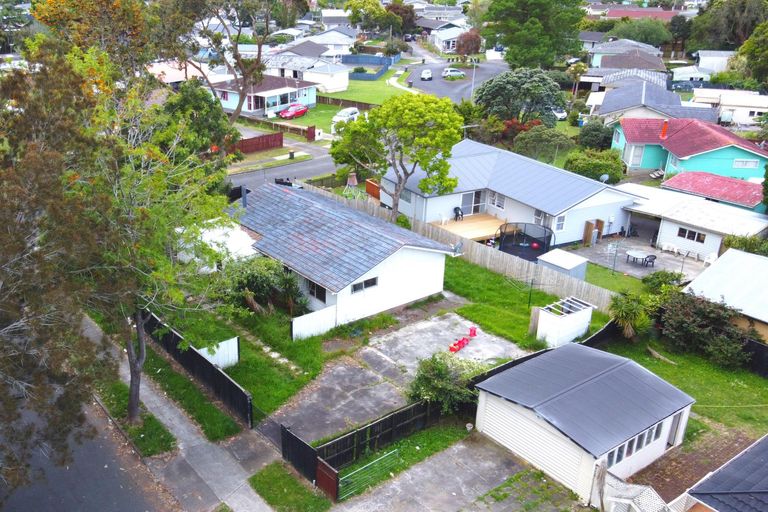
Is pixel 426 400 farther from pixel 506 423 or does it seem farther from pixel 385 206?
pixel 385 206

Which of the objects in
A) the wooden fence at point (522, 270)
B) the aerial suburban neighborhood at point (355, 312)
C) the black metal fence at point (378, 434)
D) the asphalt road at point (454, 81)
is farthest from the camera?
the asphalt road at point (454, 81)

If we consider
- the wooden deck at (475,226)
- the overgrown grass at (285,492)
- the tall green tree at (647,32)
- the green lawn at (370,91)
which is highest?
the tall green tree at (647,32)

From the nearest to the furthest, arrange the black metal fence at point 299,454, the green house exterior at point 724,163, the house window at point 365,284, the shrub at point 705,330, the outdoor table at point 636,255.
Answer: the black metal fence at point 299,454 → the shrub at point 705,330 → the house window at point 365,284 → the outdoor table at point 636,255 → the green house exterior at point 724,163

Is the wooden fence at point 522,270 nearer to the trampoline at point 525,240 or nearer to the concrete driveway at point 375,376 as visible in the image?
the trampoline at point 525,240

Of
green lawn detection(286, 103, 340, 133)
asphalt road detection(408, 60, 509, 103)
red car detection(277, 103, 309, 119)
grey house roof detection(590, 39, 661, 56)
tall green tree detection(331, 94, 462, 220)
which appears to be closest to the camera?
tall green tree detection(331, 94, 462, 220)

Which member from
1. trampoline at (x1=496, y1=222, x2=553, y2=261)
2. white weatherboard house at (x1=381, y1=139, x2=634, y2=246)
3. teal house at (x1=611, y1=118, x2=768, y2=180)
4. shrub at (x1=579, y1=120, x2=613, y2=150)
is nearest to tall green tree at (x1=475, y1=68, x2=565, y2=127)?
shrub at (x1=579, y1=120, x2=613, y2=150)

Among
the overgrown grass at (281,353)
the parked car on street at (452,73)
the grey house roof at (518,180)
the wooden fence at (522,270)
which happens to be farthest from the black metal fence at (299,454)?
the parked car on street at (452,73)

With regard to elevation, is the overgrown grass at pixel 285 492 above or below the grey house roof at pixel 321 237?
below

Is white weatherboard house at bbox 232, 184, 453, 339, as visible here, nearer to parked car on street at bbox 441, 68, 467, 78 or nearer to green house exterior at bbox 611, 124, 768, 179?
green house exterior at bbox 611, 124, 768, 179
